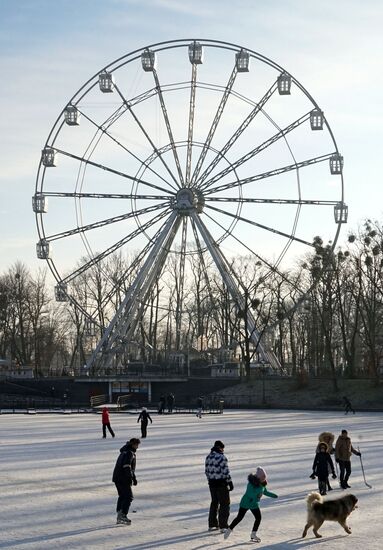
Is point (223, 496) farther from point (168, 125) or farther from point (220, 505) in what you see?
point (168, 125)

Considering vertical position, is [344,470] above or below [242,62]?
below

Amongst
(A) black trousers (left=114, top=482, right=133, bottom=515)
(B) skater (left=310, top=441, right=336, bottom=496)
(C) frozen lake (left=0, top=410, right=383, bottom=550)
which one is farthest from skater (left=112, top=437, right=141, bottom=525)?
(B) skater (left=310, top=441, right=336, bottom=496)

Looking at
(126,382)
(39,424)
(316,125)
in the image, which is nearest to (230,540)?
(39,424)

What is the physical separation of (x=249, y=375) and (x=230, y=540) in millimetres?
57951

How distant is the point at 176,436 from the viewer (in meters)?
35.8

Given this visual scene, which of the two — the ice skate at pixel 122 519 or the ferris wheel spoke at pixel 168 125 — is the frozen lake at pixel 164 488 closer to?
the ice skate at pixel 122 519

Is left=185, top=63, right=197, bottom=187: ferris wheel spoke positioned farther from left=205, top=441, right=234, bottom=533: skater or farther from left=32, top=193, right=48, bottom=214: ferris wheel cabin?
left=205, top=441, right=234, bottom=533: skater

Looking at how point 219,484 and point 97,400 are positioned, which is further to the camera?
point 97,400

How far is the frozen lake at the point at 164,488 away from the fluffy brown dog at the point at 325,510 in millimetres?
209

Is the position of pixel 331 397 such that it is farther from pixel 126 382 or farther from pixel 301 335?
pixel 301 335

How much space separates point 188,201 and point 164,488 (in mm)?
40081

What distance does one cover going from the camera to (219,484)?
1552cm

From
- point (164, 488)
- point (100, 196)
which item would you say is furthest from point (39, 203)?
point (164, 488)

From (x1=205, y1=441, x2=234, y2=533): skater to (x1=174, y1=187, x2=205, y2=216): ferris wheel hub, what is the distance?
146ft
